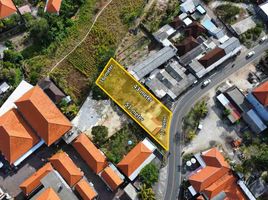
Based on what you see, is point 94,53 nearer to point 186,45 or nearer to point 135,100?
point 135,100

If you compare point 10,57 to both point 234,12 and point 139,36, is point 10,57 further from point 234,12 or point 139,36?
point 234,12

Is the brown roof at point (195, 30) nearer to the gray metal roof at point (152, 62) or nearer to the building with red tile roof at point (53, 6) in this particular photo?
the gray metal roof at point (152, 62)

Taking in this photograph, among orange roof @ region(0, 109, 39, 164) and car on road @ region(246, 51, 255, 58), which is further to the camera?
car on road @ region(246, 51, 255, 58)

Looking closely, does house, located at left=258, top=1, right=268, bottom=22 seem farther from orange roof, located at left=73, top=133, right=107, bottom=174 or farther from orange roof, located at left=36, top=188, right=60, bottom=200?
orange roof, located at left=36, top=188, right=60, bottom=200

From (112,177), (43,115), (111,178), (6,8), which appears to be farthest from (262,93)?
(6,8)

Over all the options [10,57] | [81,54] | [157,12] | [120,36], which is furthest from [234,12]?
[10,57]

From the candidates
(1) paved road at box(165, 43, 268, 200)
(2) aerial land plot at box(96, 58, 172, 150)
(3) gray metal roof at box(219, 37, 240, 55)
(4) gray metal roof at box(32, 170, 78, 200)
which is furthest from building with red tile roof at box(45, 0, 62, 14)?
(3) gray metal roof at box(219, 37, 240, 55)

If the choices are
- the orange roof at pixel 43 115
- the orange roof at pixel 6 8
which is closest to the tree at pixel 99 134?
the orange roof at pixel 43 115
